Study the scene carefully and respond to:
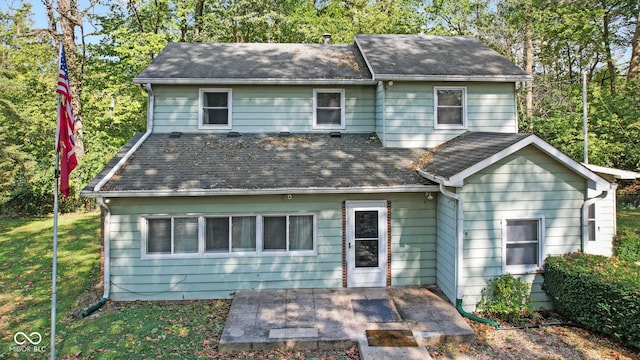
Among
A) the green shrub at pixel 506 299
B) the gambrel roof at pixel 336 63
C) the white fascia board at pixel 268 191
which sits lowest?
the green shrub at pixel 506 299

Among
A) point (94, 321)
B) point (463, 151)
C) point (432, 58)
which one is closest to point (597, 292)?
point (463, 151)

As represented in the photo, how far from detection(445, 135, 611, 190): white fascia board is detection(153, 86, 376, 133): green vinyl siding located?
4.39 metres

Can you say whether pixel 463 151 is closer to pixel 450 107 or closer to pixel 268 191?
pixel 450 107

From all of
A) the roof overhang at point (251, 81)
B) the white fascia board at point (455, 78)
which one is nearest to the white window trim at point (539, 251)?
the white fascia board at point (455, 78)

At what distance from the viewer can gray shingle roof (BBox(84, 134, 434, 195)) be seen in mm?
8672

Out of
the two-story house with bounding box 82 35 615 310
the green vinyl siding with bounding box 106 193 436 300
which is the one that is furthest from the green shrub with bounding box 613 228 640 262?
the green vinyl siding with bounding box 106 193 436 300

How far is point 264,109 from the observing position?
11414mm

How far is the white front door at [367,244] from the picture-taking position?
9211mm

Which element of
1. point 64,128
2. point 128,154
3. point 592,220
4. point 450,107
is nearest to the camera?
point 64,128

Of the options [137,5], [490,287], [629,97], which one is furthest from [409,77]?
[137,5]

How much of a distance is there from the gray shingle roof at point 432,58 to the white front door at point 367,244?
387cm

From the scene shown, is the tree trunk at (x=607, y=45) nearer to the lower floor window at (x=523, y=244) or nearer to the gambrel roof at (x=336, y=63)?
the gambrel roof at (x=336, y=63)

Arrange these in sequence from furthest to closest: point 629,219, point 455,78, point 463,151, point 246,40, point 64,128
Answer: point 246,40 < point 629,219 < point 455,78 < point 463,151 < point 64,128

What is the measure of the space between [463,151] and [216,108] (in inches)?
276
